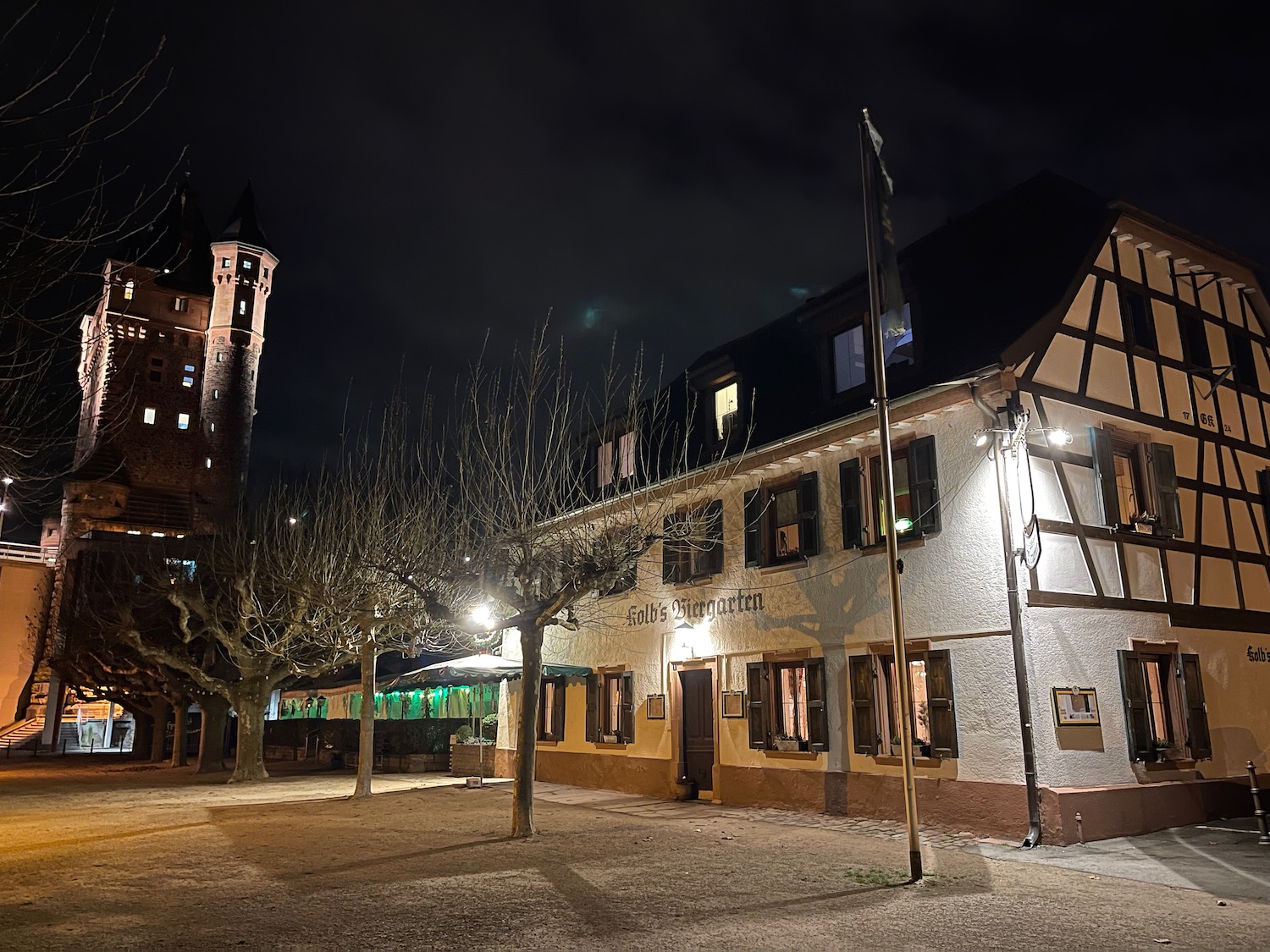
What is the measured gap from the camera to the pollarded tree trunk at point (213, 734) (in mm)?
27781

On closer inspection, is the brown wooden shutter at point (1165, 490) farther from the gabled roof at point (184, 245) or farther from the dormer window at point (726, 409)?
the gabled roof at point (184, 245)

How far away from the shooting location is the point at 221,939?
7273 millimetres

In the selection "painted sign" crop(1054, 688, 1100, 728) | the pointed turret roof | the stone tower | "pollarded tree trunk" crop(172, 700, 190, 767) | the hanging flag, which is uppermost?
the pointed turret roof

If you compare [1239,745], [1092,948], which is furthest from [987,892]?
[1239,745]

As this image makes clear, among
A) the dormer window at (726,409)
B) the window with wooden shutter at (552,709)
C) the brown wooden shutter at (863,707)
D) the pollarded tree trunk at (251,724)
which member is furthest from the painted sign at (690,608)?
the pollarded tree trunk at (251,724)

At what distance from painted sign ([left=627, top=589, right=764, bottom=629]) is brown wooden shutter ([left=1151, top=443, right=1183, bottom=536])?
21.3 ft

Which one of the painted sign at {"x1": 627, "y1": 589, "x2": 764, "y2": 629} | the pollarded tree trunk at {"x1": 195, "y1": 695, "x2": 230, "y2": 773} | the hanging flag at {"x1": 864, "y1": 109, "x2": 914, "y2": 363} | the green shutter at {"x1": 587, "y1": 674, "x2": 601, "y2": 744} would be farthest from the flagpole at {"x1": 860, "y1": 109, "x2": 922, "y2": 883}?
the pollarded tree trunk at {"x1": 195, "y1": 695, "x2": 230, "y2": 773}

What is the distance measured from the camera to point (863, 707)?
14.4 metres

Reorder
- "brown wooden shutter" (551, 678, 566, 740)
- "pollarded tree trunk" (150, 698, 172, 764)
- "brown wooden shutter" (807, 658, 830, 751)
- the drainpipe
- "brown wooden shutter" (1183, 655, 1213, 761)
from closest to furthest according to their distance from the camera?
1. the drainpipe
2. "brown wooden shutter" (1183, 655, 1213, 761)
3. "brown wooden shutter" (807, 658, 830, 751)
4. "brown wooden shutter" (551, 678, 566, 740)
5. "pollarded tree trunk" (150, 698, 172, 764)

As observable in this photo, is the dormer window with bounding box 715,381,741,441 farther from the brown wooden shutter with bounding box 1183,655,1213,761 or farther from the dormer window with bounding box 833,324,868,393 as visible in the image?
the brown wooden shutter with bounding box 1183,655,1213,761

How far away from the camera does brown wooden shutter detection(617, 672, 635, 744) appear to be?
19.3 m

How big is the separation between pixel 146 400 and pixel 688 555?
55868mm

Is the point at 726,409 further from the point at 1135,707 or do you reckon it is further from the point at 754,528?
the point at 1135,707

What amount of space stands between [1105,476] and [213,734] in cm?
2535
